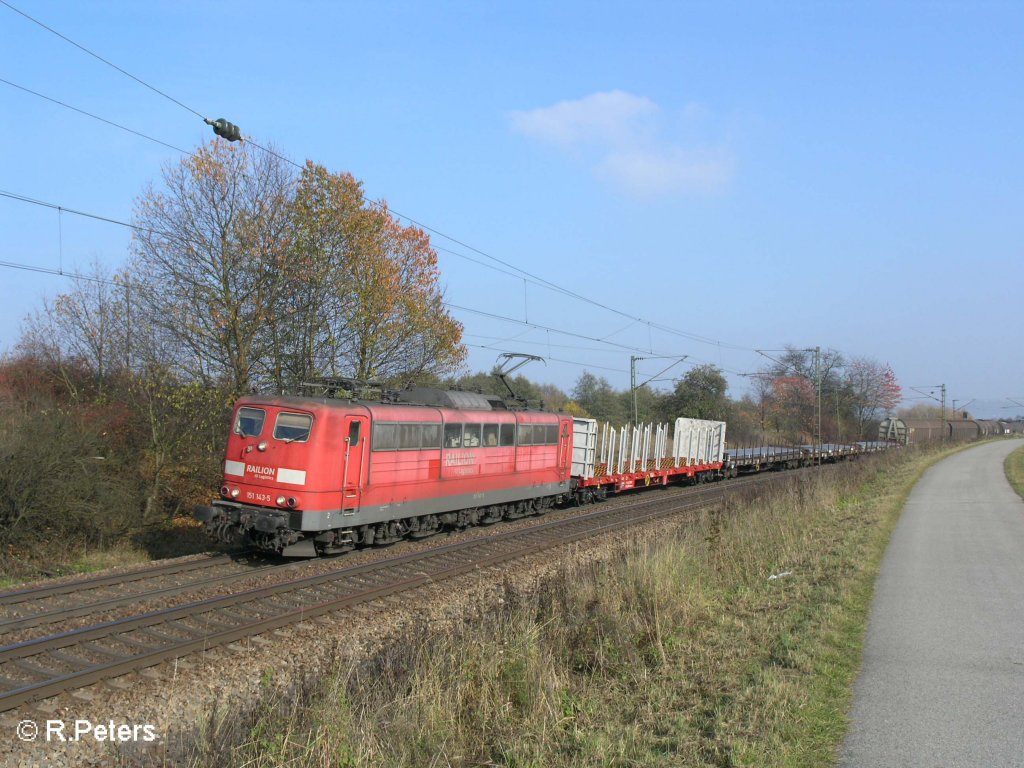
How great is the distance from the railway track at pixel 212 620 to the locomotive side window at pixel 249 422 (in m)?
2.78

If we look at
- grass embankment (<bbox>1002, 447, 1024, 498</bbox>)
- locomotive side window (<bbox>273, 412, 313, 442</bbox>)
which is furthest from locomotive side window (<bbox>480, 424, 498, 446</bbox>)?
grass embankment (<bbox>1002, 447, 1024, 498</bbox>)

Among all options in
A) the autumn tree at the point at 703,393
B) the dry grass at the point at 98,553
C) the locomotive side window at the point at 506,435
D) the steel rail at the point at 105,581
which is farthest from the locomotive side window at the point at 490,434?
the autumn tree at the point at 703,393

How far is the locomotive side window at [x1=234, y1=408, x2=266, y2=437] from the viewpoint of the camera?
12.8 metres

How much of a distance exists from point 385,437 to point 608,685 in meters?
7.80

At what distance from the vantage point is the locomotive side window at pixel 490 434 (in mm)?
16641

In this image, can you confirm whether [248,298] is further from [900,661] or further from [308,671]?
[900,661]

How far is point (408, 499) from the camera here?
14.2 meters

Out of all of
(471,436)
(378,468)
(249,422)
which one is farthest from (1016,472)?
(249,422)

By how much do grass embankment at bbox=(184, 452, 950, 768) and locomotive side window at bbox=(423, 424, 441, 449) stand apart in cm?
490

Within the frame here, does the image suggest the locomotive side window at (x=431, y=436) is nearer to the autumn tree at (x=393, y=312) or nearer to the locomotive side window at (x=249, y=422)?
the locomotive side window at (x=249, y=422)

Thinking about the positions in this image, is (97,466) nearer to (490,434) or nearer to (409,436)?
(409,436)

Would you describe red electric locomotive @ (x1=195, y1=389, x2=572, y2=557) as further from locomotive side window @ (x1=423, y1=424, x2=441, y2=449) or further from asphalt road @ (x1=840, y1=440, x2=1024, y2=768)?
asphalt road @ (x1=840, y1=440, x2=1024, y2=768)

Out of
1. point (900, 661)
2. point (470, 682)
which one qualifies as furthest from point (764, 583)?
point (470, 682)

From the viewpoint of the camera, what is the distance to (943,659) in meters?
6.67
